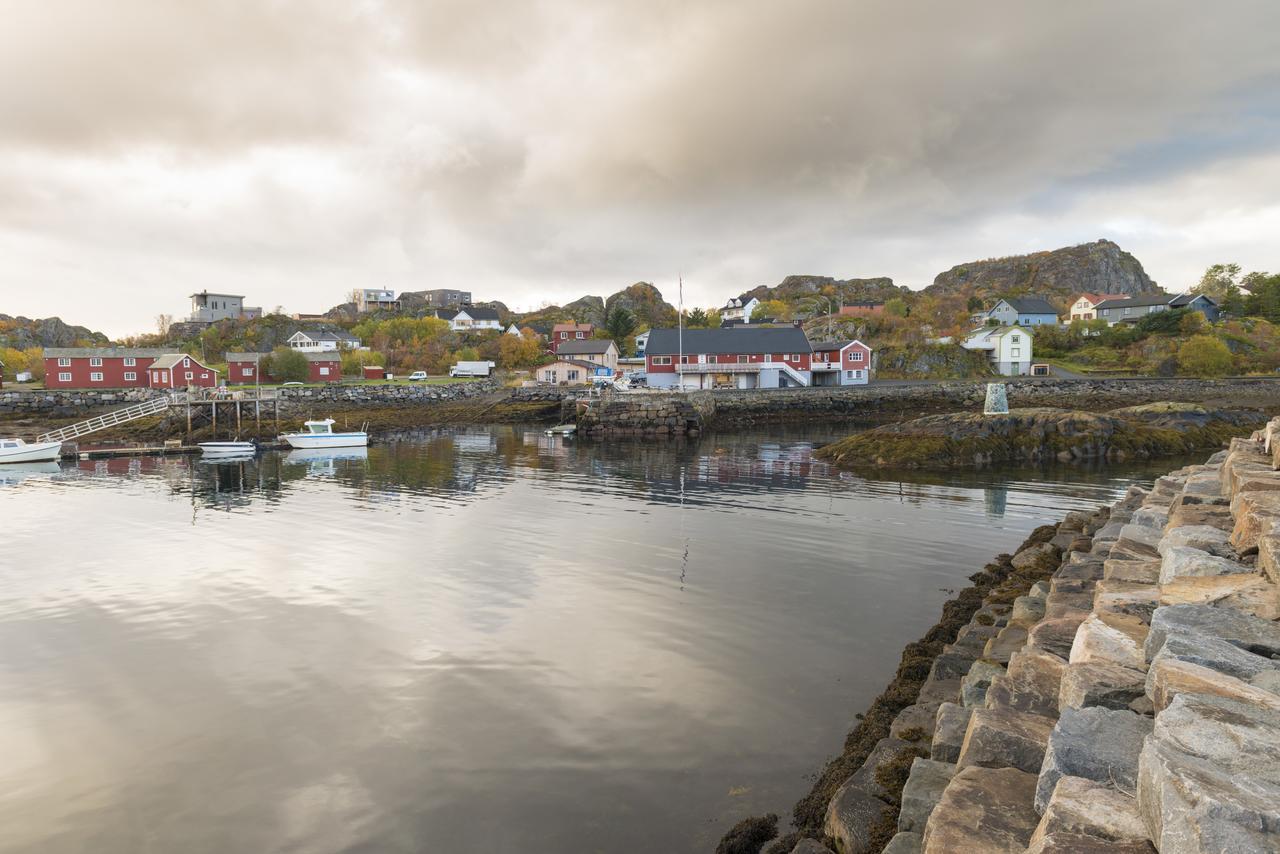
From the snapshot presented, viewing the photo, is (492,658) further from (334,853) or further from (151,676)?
(151,676)

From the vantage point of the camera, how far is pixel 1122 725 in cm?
507

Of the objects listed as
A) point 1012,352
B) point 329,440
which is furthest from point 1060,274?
point 329,440

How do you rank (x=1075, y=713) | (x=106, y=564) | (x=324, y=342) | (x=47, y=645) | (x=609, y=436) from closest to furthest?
(x=1075, y=713)
(x=47, y=645)
(x=106, y=564)
(x=609, y=436)
(x=324, y=342)

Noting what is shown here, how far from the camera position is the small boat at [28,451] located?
151 feet

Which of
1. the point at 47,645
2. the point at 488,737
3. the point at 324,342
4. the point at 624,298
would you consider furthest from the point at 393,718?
the point at 624,298

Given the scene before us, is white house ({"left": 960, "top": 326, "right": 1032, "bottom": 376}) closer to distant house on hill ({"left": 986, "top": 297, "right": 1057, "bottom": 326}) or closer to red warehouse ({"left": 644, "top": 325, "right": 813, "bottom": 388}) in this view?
red warehouse ({"left": 644, "top": 325, "right": 813, "bottom": 388})

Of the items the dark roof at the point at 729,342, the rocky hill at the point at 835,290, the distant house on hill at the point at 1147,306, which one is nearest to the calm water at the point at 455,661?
the dark roof at the point at 729,342

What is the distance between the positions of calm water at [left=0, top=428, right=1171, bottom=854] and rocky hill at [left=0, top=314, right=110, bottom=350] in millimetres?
137973

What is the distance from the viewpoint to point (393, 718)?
36.3 ft

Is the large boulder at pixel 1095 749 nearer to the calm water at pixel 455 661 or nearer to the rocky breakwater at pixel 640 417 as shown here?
the calm water at pixel 455 661

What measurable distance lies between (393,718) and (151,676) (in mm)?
5244

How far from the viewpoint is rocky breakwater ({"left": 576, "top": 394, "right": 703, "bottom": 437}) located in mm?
59656

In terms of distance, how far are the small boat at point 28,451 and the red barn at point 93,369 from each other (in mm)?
43815

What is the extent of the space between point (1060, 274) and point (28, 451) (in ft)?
667
